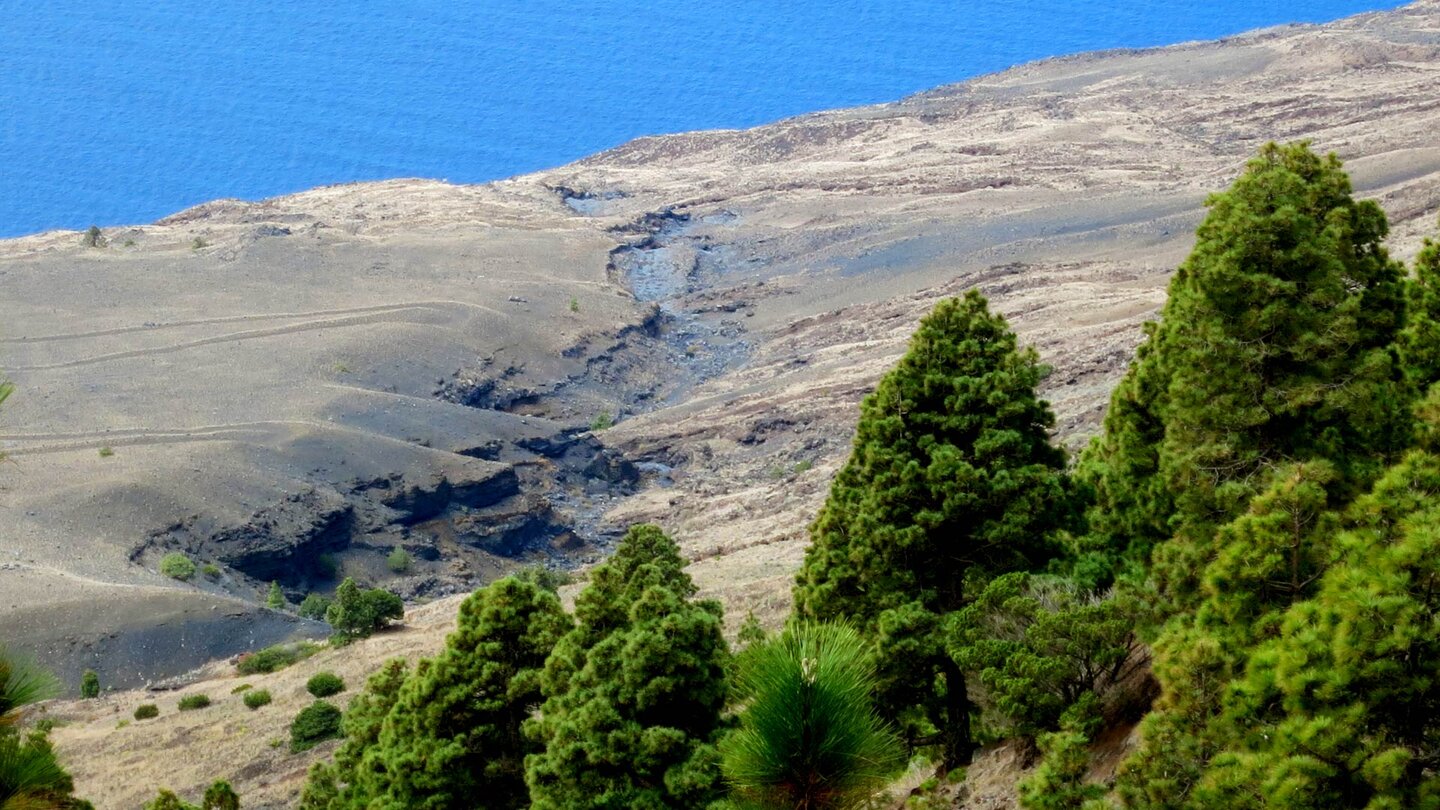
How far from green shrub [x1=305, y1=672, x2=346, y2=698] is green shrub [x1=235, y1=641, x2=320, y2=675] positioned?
509 cm

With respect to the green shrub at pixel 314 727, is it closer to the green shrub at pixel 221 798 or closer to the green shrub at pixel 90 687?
the green shrub at pixel 221 798

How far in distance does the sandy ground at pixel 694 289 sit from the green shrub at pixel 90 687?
9.34 feet

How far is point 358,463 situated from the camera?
53.1 m

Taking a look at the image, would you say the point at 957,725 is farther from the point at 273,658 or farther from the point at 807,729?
the point at 273,658

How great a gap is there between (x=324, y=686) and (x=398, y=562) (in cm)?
1890

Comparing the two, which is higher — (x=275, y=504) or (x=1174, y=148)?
(x=1174, y=148)

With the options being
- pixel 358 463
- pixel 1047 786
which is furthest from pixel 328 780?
pixel 358 463

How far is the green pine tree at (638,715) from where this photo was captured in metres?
13.2

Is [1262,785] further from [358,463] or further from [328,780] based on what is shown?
[358,463]

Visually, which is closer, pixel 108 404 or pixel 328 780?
pixel 328 780

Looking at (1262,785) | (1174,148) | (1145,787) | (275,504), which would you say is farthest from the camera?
(1174,148)

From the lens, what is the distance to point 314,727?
26984 millimetres

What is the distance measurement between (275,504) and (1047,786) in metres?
40.3

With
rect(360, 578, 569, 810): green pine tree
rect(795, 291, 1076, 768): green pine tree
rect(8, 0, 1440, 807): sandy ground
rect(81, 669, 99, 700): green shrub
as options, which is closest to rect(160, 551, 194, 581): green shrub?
rect(8, 0, 1440, 807): sandy ground
